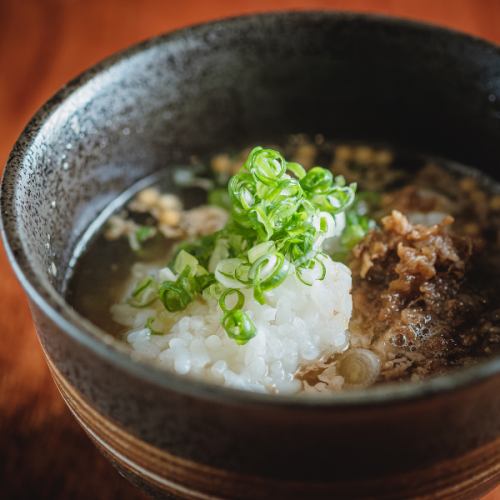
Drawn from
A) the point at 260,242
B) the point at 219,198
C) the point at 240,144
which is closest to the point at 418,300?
the point at 260,242

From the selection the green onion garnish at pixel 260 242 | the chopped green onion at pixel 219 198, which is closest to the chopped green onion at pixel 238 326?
the green onion garnish at pixel 260 242

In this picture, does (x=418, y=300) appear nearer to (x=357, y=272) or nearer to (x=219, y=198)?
(x=357, y=272)

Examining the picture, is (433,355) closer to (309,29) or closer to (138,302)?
(138,302)

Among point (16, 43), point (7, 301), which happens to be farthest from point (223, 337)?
point (16, 43)

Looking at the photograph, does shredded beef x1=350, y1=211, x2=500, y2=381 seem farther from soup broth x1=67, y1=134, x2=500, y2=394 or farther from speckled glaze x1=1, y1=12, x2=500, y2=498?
speckled glaze x1=1, y1=12, x2=500, y2=498

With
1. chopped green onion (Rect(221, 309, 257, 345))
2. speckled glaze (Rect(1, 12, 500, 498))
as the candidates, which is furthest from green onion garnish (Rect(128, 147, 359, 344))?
speckled glaze (Rect(1, 12, 500, 498))

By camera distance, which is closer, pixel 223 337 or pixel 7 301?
pixel 223 337

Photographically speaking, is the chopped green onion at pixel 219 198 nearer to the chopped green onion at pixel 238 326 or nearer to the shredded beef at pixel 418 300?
the shredded beef at pixel 418 300
